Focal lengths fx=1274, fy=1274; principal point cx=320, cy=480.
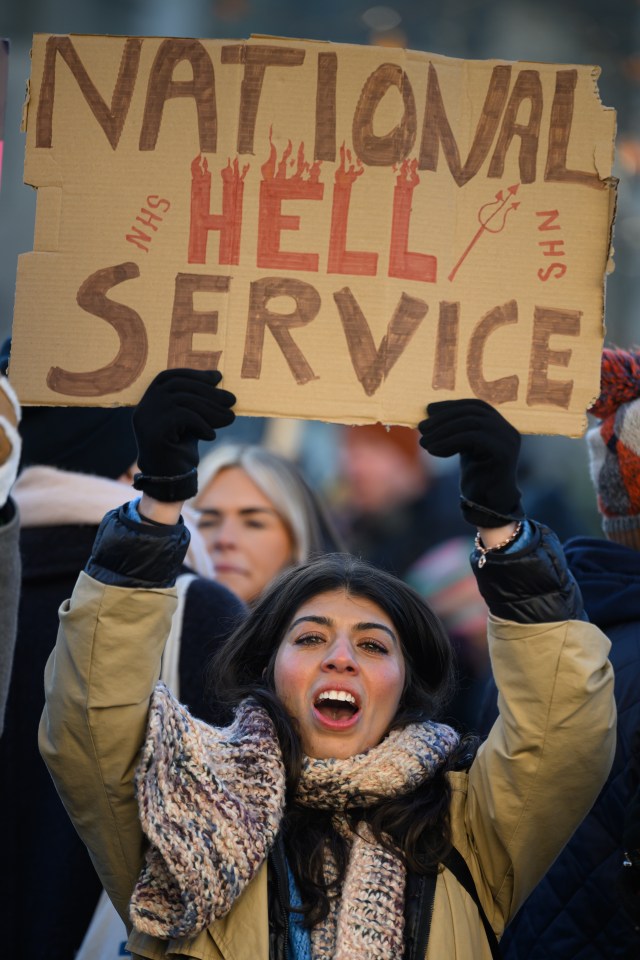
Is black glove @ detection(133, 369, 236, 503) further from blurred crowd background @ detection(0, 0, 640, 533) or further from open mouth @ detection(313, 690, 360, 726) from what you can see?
blurred crowd background @ detection(0, 0, 640, 533)

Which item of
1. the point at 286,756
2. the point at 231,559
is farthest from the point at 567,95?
the point at 231,559

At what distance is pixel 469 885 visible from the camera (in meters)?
2.24

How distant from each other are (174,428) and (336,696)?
0.62 metres

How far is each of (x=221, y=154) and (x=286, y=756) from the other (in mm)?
1106

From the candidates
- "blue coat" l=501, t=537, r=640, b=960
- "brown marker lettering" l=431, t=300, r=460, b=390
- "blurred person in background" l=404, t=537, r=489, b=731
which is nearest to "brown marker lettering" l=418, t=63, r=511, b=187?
"brown marker lettering" l=431, t=300, r=460, b=390

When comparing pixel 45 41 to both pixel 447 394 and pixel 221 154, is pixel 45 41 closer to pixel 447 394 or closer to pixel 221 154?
pixel 221 154

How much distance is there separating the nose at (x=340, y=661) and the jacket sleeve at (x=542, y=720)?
0.31 meters

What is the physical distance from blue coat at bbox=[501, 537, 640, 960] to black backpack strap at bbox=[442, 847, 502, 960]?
1.12ft

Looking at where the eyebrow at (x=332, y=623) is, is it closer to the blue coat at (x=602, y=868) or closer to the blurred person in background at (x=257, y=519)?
the blue coat at (x=602, y=868)

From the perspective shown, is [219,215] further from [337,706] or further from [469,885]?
[469,885]

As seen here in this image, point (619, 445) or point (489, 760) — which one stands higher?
point (619, 445)

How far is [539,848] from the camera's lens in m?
2.24

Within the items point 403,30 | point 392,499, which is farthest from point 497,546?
point 403,30

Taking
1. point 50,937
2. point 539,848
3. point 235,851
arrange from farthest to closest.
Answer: point 50,937, point 539,848, point 235,851
